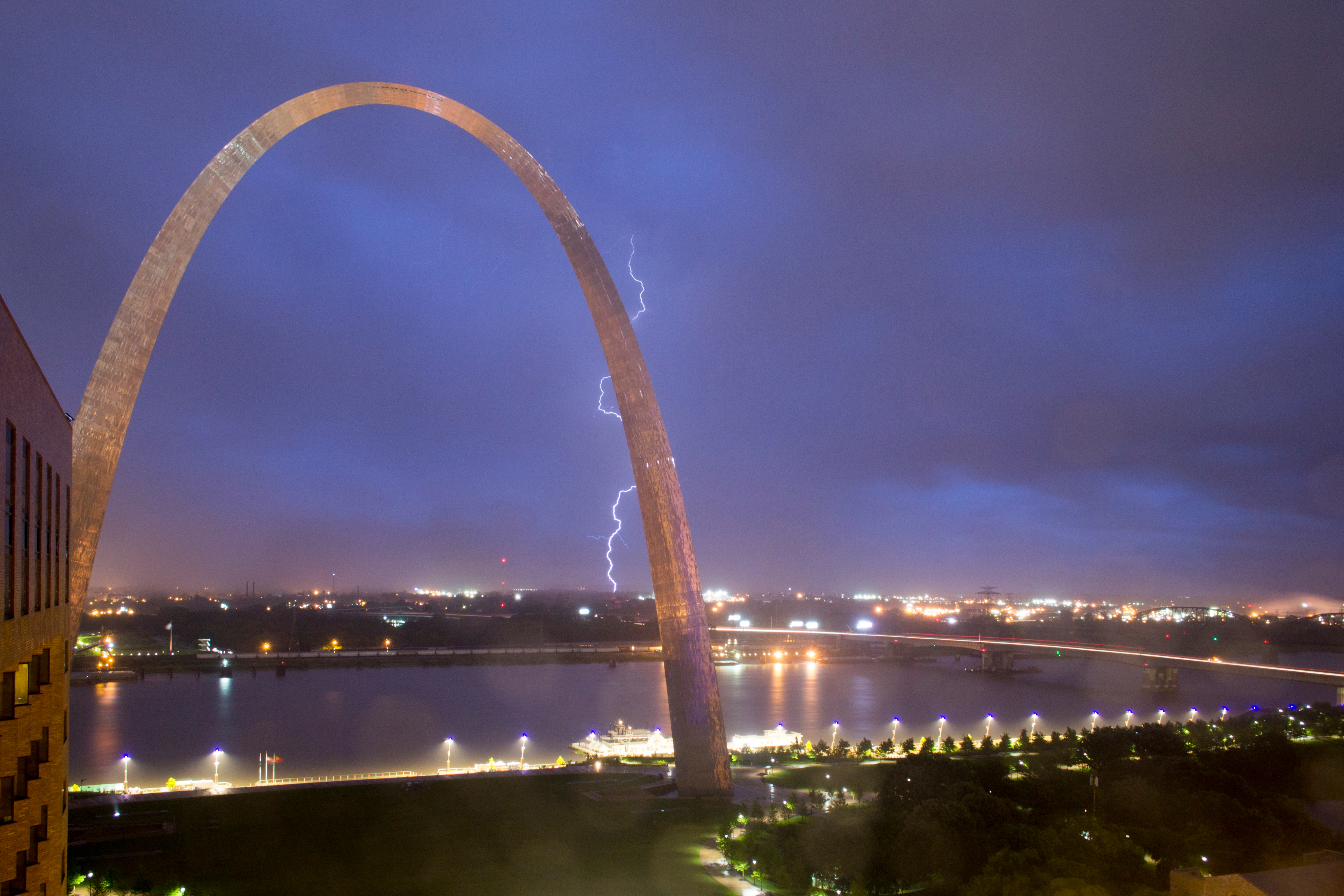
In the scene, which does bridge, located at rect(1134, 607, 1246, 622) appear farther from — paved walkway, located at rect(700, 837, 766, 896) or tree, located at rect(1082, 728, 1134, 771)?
paved walkway, located at rect(700, 837, 766, 896)

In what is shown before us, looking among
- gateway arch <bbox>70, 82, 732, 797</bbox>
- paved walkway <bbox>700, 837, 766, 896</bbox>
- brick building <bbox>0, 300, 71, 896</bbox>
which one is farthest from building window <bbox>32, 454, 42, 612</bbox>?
paved walkway <bbox>700, 837, 766, 896</bbox>

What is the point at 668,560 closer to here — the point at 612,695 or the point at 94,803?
the point at 94,803

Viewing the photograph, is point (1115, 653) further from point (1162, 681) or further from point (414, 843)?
point (414, 843)

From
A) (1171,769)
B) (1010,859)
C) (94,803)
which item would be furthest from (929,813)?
(94,803)

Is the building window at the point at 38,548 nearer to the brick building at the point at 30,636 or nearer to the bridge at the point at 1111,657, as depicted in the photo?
the brick building at the point at 30,636

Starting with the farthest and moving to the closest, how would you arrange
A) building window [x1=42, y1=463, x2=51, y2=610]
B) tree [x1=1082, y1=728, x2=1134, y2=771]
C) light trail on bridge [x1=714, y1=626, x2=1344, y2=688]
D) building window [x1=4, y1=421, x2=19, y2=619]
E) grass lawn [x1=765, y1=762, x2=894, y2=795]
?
light trail on bridge [x1=714, y1=626, x2=1344, y2=688], tree [x1=1082, y1=728, x2=1134, y2=771], grass lawn [x1=765, y1=762, x2=894, y2=795], building window [x1=42, y1=463, x2=51, y2=610], building window [x1=4, y1=421, x2=19, y2=619]

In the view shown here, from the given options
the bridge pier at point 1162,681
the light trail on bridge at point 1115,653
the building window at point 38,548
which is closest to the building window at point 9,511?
the building window at point 38,548
